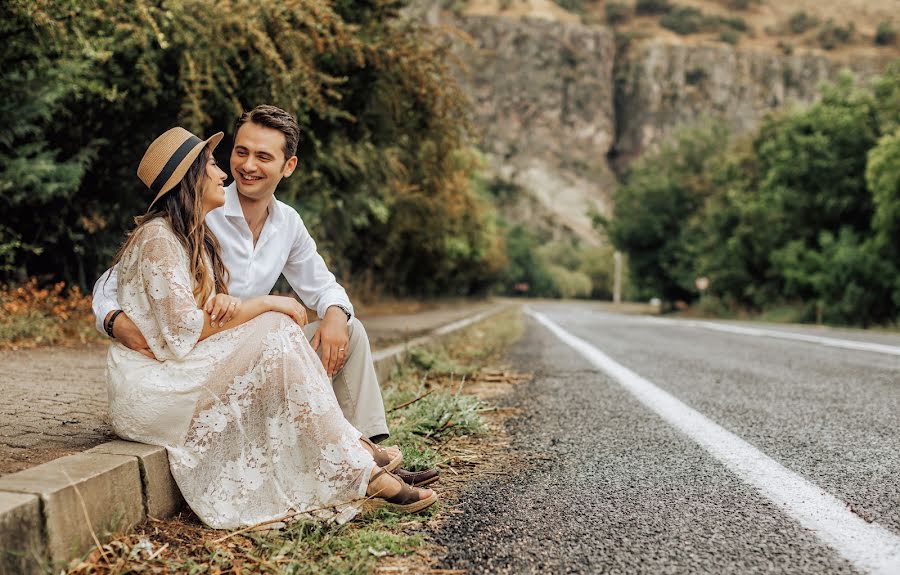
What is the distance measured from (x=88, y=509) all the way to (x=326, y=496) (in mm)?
759

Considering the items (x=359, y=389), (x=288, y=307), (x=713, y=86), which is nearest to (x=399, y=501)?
(x=359, y=389)

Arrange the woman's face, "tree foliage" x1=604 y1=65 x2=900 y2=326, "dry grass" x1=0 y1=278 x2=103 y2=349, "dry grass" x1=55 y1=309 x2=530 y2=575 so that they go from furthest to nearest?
1. "tree foliage" x1=604 y1=65 x2=900 y2=326
2. "dry grass" x1=0 y1=278 x2=103 y2=349
3. the woman's face
4. "dry grass" x1=55 y1=309 x2=530 y2=575

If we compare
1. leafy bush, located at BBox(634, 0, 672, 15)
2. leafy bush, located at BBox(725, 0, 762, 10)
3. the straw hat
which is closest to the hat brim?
the straw hat

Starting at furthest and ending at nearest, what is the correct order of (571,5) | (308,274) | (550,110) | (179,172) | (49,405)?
(571,5) < (550,110) < (49,405) < (308,274) < (179,172)

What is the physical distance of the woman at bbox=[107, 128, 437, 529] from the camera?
2.54 meters

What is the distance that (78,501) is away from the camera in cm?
210

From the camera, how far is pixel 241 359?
2574 mm

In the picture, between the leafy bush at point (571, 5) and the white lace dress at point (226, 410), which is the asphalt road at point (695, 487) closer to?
the white lace dress at point (226, 410)

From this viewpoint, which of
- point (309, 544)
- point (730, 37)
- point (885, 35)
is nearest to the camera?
point (309, 544)

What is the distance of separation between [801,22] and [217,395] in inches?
6651

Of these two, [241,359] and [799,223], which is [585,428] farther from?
[799,223]

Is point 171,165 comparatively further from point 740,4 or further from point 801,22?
point 740,4

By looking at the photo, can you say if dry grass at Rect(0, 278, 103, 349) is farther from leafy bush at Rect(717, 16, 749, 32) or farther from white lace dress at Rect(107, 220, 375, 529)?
leafy bush at Rect(717, 16, 749, 32)

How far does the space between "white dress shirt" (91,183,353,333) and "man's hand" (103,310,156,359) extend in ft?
0.31
